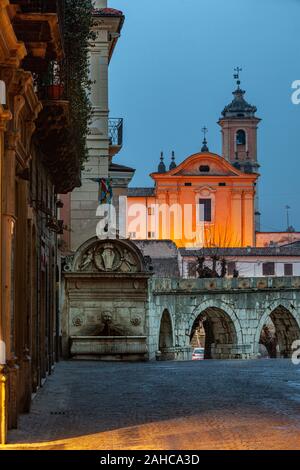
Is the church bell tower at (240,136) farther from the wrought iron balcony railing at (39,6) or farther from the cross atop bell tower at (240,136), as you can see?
the wrought iron balcony railing at (39,6)

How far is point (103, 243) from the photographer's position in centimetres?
3244

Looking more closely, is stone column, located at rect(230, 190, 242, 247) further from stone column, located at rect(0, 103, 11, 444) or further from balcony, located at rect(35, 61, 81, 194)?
stone column, located at rect(0, 103, 11, 444)

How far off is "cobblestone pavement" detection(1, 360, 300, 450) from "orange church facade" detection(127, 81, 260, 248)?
212 ft

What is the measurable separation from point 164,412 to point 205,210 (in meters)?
75.1

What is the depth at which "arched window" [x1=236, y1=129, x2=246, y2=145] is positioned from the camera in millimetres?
112312

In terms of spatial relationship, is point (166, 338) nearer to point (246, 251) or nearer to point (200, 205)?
point (246, 251)

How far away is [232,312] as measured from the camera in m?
46.6

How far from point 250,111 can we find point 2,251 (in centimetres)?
10197

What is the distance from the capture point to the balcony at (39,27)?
1376cm

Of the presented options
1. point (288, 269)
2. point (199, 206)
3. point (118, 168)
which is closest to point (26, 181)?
point (118, 168)

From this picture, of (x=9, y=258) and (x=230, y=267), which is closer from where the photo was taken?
(x=9, y=258)

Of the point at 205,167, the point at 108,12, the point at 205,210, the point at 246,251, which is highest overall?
the point at 205,167

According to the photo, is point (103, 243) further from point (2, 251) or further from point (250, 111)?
point (250, 111)

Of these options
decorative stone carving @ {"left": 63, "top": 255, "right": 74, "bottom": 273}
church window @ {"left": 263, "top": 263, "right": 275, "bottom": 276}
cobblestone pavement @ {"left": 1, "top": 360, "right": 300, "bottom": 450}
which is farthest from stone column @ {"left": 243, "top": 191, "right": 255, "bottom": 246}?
cobblestone pavement @ {"left": 1, "top": 360, "right": 300, "bottom": 450}
